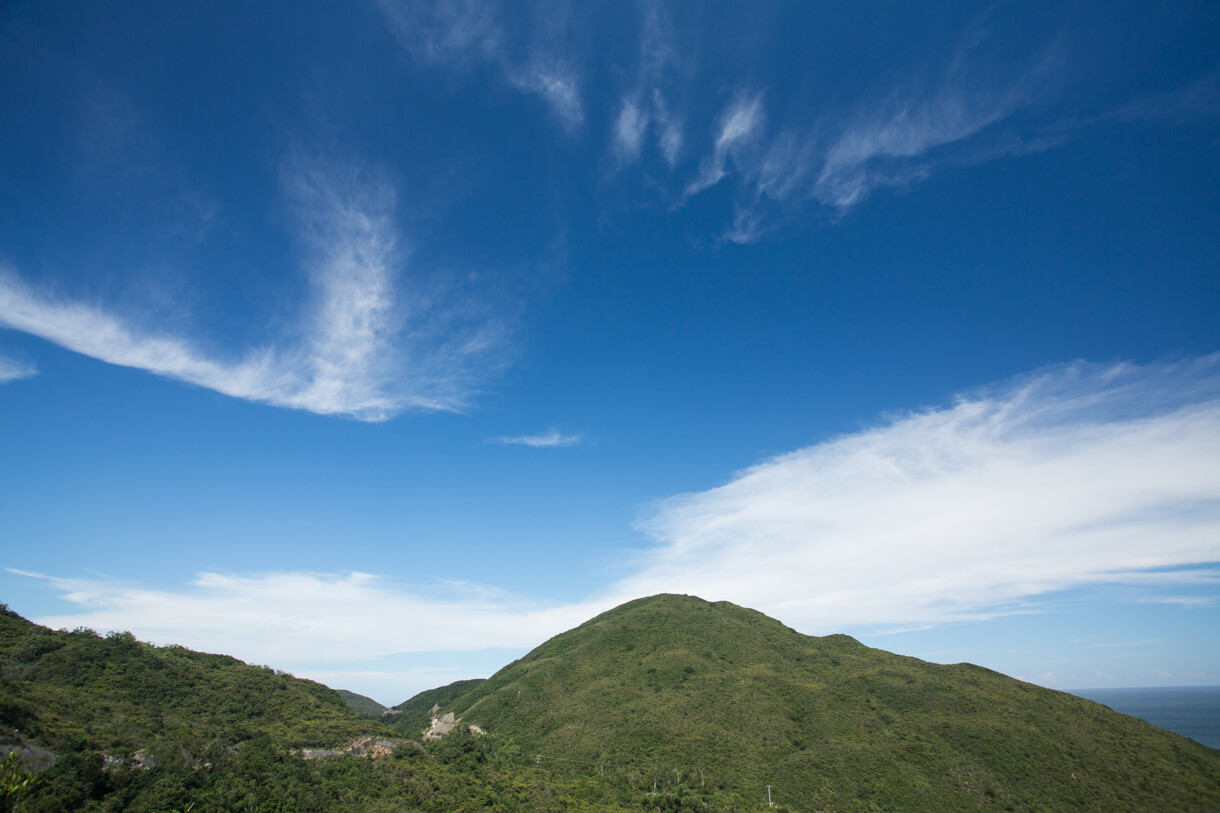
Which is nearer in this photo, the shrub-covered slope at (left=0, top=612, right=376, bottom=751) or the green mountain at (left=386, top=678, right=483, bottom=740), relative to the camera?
the shrub-covered slope at (left=0, top=612, right=376, bottom=751)

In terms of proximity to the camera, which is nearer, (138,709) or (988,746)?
(138,709)

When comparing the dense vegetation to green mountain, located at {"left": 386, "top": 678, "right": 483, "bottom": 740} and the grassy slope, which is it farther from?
green mountain, located at {"left": 386, "top": 678, "right": 483, "bottom": 740}

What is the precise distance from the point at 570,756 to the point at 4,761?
3102 inches

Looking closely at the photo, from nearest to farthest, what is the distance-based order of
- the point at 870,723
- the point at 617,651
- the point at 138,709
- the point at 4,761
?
the point at 4,761, the point at 138,709, the point at 870,723, the point at 617,651

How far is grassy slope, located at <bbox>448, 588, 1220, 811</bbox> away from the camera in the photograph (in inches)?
2963

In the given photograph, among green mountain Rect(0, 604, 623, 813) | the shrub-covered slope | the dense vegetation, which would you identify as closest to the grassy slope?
the dense vegetation

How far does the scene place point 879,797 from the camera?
7481 centimetres

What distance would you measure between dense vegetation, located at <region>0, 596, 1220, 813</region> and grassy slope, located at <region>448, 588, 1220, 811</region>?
0.36 meters

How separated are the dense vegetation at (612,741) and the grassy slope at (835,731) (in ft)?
1.18

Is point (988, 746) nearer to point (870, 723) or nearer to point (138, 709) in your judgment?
point (870, 723)

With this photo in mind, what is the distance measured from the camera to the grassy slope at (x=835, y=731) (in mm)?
75250

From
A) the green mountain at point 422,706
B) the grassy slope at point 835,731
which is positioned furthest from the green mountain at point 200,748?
the green mountain at point 422,706

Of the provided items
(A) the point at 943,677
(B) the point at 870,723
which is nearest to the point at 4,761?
(B) the point at 870,723

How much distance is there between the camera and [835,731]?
90.9 metres
